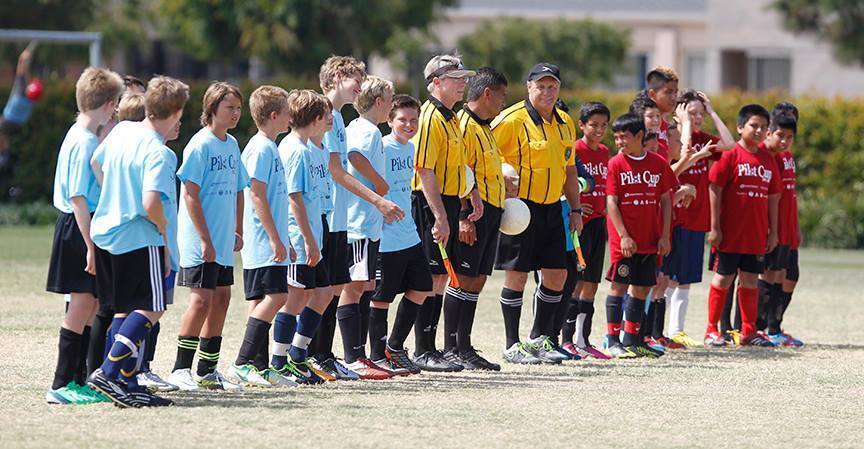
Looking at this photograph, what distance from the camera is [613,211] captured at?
10.5 m

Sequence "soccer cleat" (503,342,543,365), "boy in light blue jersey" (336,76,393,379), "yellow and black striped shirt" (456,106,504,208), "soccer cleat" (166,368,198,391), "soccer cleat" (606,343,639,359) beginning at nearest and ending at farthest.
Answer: "soccer cleat" (166,368,198,391) → "boy in light blue jersey" (336,76,393,379) → "yellow and black striped shirt" (456,106,504,208) → "soccer cleat" (503,342,543,365) → "soccer cleat" (606,343,639,359)

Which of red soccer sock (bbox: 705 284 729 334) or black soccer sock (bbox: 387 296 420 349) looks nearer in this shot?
black soccer sock (bbox: 387 296 420 349)

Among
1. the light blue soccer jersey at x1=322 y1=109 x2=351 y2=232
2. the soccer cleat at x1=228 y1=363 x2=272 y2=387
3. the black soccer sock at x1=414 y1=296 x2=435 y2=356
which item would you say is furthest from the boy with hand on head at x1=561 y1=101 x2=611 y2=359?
the soccer cleat at x1=228 y1=363 x2=272 y2=387

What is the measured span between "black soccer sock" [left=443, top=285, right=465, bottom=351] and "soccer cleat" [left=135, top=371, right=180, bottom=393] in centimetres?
223

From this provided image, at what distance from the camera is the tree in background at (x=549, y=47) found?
38375 mm

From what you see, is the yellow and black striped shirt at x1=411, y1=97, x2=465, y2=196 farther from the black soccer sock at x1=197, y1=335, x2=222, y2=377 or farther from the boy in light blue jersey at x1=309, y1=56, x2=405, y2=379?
the black soccer sock at x1=197, y1=335, x2=222, y2=377

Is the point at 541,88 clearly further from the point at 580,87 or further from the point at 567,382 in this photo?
the point at 580,87

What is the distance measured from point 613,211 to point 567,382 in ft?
6.23

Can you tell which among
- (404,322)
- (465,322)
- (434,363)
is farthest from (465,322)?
(404,322)

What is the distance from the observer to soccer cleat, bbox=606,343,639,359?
34.3 ft

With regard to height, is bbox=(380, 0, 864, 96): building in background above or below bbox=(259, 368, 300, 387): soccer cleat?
above

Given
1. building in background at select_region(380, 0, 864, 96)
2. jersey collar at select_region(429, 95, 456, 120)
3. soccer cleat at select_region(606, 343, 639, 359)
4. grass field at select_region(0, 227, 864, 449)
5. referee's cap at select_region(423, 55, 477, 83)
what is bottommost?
grass field at select_region(0, 227, 864, 449)

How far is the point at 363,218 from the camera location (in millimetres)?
8922

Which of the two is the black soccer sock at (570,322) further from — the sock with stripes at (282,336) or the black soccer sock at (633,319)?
the sock with stripes at (282,336)
